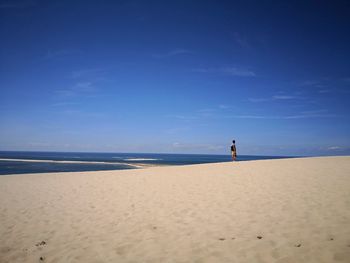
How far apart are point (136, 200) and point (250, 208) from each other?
15.3 feet

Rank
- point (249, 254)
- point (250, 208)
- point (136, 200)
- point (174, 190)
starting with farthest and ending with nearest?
point (174, 190)
point (136, 200)
point (250, 208)
point (249, 254)

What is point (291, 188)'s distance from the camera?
1012 cm

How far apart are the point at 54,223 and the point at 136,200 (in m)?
3.32

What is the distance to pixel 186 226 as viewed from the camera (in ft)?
20.6

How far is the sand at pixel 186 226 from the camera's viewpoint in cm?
470

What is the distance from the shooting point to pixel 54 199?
10320 millimetres

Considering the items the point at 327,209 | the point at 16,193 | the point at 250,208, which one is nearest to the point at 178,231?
the point at 250,208

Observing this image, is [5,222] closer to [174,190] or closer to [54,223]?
[54,223]

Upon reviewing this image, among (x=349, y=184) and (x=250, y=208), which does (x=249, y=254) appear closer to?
(x=250, y=208)

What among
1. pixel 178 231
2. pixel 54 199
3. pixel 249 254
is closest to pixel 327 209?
pixel 249 254

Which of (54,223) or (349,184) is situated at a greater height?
(349,184)

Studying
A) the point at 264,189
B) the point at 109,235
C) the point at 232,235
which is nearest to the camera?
the point at 232,235

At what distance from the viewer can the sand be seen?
4699 millimetres

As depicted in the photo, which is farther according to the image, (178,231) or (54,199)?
(54,199)
